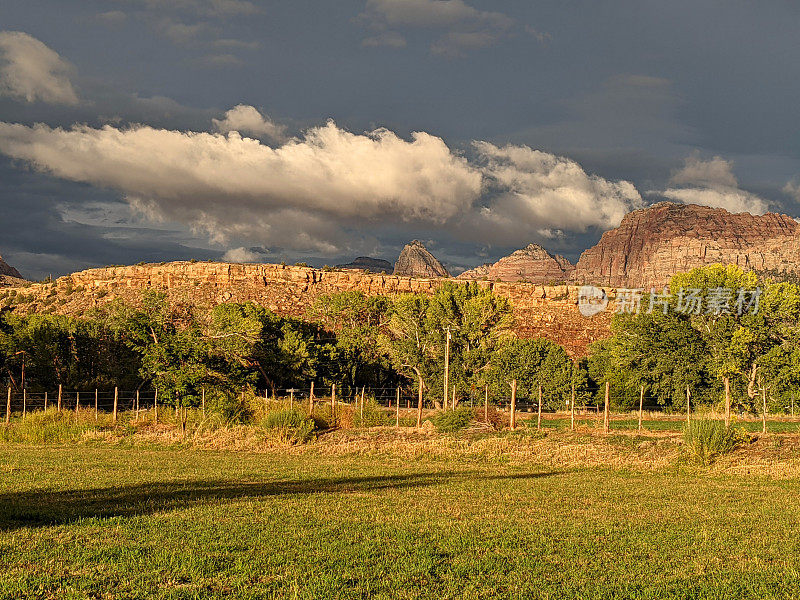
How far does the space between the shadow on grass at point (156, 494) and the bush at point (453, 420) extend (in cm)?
1050

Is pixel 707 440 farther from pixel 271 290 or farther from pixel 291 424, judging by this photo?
pixel 271 290

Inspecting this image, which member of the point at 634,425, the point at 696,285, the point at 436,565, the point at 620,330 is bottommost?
the point at 634,425

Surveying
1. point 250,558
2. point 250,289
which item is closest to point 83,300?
point 250,289

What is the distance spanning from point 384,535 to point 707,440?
1795cm

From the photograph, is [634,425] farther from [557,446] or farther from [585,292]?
[585,292]

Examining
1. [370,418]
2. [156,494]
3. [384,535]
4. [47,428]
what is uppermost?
[384,535]

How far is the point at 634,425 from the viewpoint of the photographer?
1687 inches

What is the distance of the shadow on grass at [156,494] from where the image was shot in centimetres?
1233

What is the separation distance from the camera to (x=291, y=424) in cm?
2966

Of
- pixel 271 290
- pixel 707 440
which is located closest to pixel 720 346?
pixel 707 440

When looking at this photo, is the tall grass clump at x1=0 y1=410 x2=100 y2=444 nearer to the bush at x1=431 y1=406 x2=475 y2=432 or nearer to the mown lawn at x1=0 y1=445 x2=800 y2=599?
the mown lawn at x1=0 y1=445 x2=800 y2=599

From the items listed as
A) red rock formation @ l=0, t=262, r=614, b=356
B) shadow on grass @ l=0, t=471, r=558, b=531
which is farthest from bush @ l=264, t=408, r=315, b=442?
red rock formation @ l=0, t=262, r=614, b=356

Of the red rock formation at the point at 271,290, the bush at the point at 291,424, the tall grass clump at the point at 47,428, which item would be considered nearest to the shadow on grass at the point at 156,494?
the bush at the point at 291,424

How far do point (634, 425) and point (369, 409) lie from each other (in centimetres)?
1828
